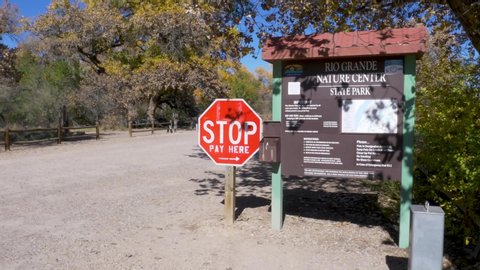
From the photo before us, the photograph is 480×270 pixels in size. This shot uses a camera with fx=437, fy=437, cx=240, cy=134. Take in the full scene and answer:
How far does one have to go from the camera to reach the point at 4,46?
20.6 m

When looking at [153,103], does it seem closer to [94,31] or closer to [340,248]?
[94,31]

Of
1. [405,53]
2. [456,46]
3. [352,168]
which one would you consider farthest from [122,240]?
[456,46]

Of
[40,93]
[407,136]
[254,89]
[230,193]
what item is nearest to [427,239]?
[407,136]

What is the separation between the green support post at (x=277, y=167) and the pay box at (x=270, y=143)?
126 mm

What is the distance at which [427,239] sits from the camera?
12.0 feet

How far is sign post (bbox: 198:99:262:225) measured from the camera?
19.2 ft

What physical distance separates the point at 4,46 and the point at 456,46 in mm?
19390

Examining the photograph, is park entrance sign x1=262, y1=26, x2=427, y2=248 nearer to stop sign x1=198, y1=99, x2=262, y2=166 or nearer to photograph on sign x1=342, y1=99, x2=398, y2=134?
photograph on sign x1=342, y1=99, x2=398, y2=134

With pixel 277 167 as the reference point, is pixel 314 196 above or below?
below

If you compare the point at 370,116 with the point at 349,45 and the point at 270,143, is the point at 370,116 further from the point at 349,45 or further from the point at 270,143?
the point at 270,143

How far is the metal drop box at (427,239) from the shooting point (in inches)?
143

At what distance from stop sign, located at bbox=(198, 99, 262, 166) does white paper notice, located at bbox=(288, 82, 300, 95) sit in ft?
1.84

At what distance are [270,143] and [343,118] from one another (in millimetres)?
972

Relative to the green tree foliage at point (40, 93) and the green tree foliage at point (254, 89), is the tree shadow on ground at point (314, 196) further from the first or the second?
the green tree foliage at point (254, 89)
